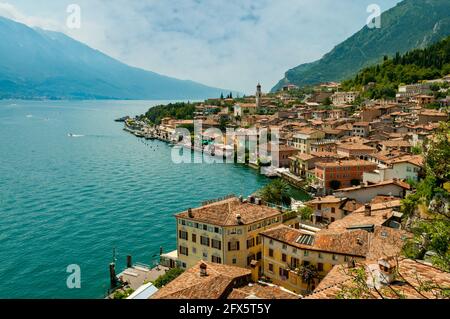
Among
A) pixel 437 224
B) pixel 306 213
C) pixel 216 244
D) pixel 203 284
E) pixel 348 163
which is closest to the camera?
pixel 437 224

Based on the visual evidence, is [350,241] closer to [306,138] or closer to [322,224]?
[322,224]

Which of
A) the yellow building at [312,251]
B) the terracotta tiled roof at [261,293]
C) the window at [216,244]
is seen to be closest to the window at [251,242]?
the yellow building at [312,251]

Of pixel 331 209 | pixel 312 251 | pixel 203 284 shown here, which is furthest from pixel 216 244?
pixel 331 209

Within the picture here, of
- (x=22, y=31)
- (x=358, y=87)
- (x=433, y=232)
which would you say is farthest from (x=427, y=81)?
(x=22, y=31)

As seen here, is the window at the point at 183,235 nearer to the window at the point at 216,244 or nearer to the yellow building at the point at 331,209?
the window at the point at 216,244
